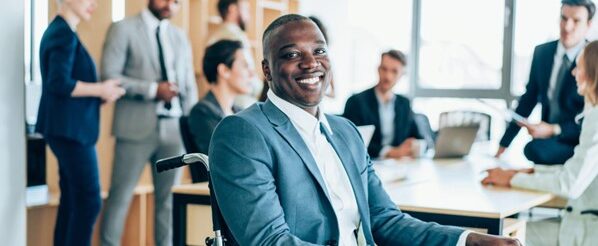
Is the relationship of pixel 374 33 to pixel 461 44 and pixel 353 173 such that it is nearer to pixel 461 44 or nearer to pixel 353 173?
pixel 461 44

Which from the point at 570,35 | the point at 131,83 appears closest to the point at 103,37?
the point at 131,83

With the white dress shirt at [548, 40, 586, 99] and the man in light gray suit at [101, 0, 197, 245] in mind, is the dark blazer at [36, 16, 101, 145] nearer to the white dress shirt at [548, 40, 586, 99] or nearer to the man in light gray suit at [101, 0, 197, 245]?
the man in light gray suit at [101, 0, 197, 245]

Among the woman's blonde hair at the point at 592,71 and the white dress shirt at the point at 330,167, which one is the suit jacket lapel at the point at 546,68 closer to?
the woman's blonde hair at the point at 592,71

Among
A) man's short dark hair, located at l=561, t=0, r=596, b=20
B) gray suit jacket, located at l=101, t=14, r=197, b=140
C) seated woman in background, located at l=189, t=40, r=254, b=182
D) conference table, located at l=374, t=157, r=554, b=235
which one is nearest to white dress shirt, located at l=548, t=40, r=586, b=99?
man's short dark hair, located at l=561, t=0, r=596, b=20

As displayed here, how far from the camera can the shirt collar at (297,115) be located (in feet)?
6.39

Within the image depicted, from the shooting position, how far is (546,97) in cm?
427

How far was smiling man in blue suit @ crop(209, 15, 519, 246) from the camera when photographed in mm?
1796

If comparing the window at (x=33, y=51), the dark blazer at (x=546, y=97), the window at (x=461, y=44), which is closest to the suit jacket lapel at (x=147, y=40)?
the window at (x=33, y=51)

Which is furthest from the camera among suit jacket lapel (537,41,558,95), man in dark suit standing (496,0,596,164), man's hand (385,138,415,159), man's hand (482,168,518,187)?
man's hand (385,138,415,159)

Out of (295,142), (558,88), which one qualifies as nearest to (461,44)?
(558,88)

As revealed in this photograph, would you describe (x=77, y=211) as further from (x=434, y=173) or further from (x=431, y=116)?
(x=431, y=116)

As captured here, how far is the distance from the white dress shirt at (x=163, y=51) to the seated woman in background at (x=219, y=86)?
0.66 m

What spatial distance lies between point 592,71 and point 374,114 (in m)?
1.88

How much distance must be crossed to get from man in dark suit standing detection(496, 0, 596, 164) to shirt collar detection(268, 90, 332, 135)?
7.01 ft
